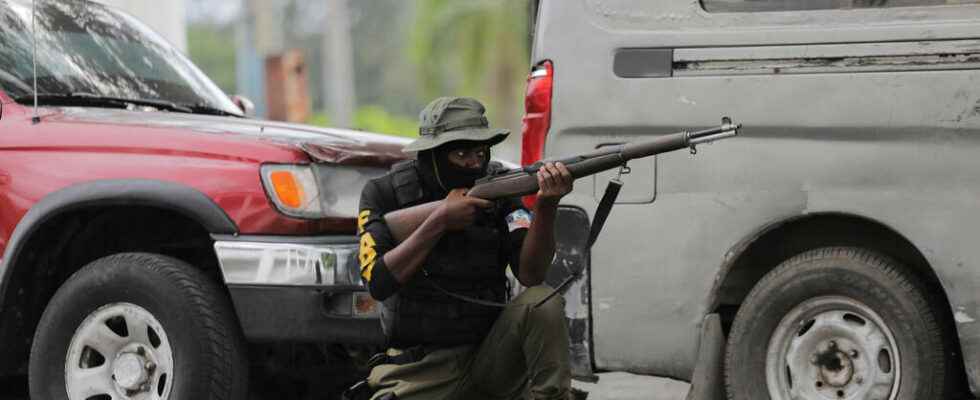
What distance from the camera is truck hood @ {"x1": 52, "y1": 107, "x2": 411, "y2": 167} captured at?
557 centimetres

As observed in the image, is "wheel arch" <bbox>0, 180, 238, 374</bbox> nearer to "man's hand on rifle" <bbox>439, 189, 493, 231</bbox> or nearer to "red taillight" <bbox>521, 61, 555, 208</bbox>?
"red taillight" <bbox>521, 61, 555, 208</bbox>

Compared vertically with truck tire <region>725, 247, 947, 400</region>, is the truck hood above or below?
above

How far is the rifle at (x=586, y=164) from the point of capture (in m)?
4.28

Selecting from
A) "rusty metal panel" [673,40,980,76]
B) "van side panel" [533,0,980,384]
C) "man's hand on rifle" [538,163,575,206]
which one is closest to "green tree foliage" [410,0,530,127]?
"van side panel" [533,0,980,384]

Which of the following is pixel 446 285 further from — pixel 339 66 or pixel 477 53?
pixel 477 53

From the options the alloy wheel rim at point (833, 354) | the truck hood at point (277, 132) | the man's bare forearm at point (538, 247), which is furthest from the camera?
the truck hood at point (277, 132)

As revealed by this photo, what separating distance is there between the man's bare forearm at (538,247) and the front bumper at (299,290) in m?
0.83

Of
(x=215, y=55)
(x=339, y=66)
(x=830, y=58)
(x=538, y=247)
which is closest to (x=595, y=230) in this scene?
(x=538, y=247)

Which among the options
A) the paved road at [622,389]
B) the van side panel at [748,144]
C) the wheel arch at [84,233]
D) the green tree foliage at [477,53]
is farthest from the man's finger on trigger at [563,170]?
the green tree foliage at [477,53]

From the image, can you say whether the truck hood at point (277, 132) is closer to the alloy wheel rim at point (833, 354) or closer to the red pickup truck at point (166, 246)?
the red pickup truck at point (166, 246)

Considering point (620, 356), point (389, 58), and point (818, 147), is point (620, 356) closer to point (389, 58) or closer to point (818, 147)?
point (818, 147)

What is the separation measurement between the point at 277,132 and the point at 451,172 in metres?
1.32

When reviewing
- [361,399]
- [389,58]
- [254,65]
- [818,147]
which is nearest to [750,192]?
[818,147]

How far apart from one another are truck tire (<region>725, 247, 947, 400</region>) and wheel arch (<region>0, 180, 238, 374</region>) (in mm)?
1798
